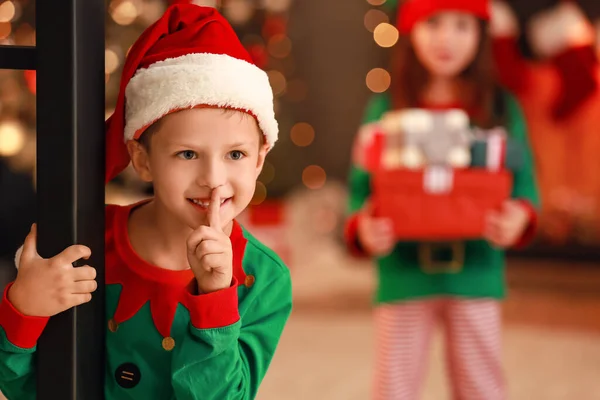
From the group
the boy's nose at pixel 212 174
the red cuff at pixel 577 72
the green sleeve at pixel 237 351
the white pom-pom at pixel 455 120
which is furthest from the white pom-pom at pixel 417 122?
the red cuff at pixel 577 72

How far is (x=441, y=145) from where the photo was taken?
1.57 metres

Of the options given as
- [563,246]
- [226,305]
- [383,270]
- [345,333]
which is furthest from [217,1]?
[226,305]

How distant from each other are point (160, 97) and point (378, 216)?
2.96ft

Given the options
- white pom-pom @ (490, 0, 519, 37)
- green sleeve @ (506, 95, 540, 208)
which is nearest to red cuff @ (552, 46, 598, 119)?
white pom-pom @ (490, 0, 519, 37)

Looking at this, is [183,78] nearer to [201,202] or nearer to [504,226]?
[201,202]

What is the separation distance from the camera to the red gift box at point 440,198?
1.55 m

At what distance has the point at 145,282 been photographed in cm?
82

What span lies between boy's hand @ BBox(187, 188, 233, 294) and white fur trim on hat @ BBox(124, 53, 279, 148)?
95 millimetres

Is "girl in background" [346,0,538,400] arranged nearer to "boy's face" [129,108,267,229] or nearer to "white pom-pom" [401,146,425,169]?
"white pom-pom" [401,146,425,169]

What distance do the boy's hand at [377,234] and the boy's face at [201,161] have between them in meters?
0.83

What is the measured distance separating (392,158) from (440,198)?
0.44 feet

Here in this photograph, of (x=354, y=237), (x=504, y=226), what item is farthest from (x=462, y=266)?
(x=354, y=237)

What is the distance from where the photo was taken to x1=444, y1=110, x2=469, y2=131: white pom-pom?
1.58 meters

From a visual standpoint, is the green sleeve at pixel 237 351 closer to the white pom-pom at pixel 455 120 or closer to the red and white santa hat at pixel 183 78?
the red and white santa hat at pixel 183 78
